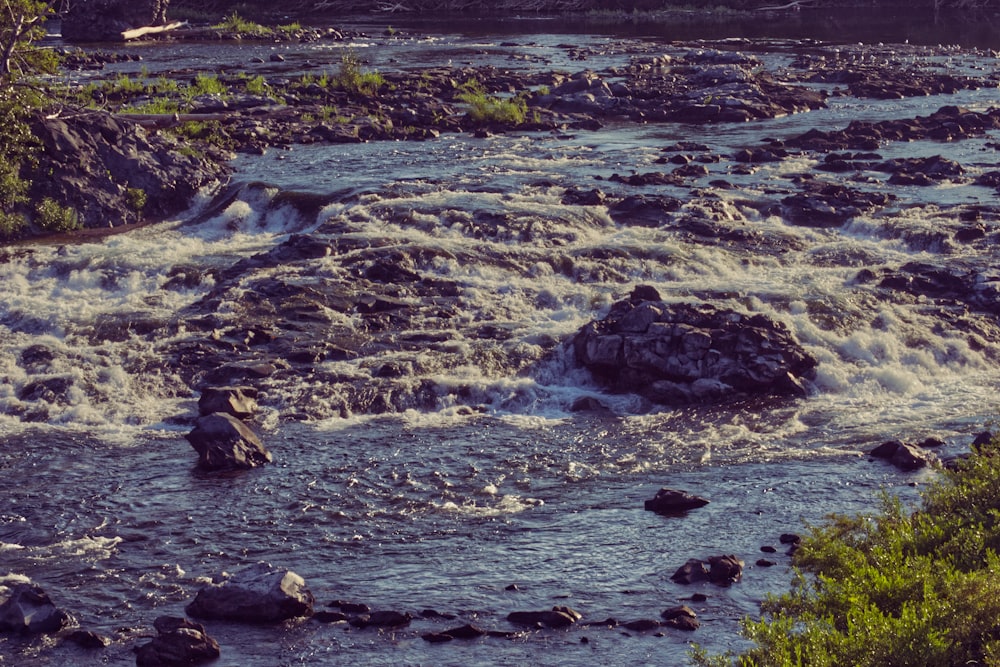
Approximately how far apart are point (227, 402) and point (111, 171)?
13746 millimetres

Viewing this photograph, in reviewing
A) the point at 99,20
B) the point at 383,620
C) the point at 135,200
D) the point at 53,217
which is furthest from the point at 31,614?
the point at 99,20

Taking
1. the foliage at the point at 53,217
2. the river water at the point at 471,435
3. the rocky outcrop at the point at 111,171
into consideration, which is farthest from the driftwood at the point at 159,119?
the foliage at the point at 53,217

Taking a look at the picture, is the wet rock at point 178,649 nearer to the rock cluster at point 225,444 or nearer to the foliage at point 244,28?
the rock cluster at point 225,444

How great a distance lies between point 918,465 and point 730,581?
457 centimetres

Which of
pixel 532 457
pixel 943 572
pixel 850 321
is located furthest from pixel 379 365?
pixel 943 572

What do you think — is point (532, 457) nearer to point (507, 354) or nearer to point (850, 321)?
point (507, 354)

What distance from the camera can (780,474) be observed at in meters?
17.0

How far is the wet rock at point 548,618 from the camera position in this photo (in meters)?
13.0

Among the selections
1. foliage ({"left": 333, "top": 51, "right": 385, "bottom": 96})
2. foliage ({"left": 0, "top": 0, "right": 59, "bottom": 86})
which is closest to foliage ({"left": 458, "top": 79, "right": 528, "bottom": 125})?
foliage ({"left": 333, "top": 51, "right": 385, "bottom": 96})

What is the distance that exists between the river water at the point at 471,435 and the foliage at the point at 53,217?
5.76 feet

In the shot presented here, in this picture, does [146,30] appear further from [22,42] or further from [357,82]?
[22,42]

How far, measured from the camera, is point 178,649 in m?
12.2

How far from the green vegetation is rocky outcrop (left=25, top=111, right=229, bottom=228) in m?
21.1

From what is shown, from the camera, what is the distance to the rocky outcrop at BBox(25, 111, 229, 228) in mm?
29516
